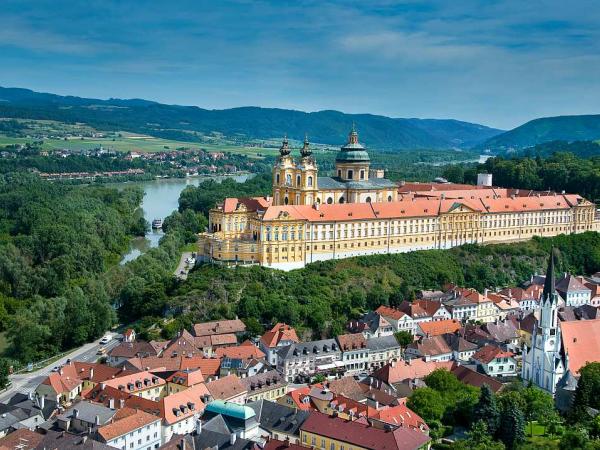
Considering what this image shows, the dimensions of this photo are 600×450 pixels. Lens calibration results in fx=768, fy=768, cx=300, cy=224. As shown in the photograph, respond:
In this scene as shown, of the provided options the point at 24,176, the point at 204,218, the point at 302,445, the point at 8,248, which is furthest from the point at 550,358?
the point at 24,176

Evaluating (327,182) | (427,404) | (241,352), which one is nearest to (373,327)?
(241,352)

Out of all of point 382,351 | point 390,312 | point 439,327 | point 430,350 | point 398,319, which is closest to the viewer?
point 430,350

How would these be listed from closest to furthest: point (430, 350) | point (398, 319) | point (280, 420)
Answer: point (280, 420), point (430, 350), point (398, 319)

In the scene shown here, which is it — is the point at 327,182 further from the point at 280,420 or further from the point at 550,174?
the point at 550,174

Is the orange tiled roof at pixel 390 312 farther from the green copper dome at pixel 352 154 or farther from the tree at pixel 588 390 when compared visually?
the green copper dome at pixel 352 154

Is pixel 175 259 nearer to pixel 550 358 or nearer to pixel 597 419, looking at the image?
pixel 550 358

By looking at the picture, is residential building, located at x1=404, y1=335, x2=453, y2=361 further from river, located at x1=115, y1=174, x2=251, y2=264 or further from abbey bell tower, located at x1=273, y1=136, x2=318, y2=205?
river, located at x1=115, y1=174, x2=251, y2=264
